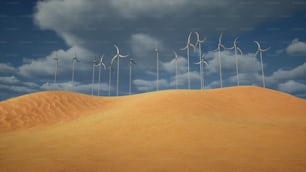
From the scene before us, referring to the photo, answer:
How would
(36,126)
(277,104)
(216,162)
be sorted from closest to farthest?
1. (216,162)
2. (36,126)
3. (277,104)

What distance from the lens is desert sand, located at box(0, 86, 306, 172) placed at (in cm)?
749

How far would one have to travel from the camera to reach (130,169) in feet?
23.1

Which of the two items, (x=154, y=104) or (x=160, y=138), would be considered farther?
(x=154, y=104)

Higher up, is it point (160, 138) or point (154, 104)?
point (154, 104)

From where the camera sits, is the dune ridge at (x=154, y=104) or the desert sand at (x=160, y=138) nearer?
the desert sand at (x=160, y=138)

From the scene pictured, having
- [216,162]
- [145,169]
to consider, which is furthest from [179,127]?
[145,169]

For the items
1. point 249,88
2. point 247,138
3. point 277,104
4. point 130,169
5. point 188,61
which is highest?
point 188,61

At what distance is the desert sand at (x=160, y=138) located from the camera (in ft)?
24.6

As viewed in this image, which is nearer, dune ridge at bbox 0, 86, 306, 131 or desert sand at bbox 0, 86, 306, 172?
desert sand at bbox 0, 86, 306, 172

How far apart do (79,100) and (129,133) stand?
1721 cm

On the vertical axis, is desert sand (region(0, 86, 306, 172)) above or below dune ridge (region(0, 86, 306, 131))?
below

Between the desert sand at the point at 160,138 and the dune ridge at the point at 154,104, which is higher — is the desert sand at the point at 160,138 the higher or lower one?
the lower one

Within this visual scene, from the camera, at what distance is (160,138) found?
40.3 ft

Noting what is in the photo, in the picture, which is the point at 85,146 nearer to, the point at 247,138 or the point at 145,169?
the point at 145,169
